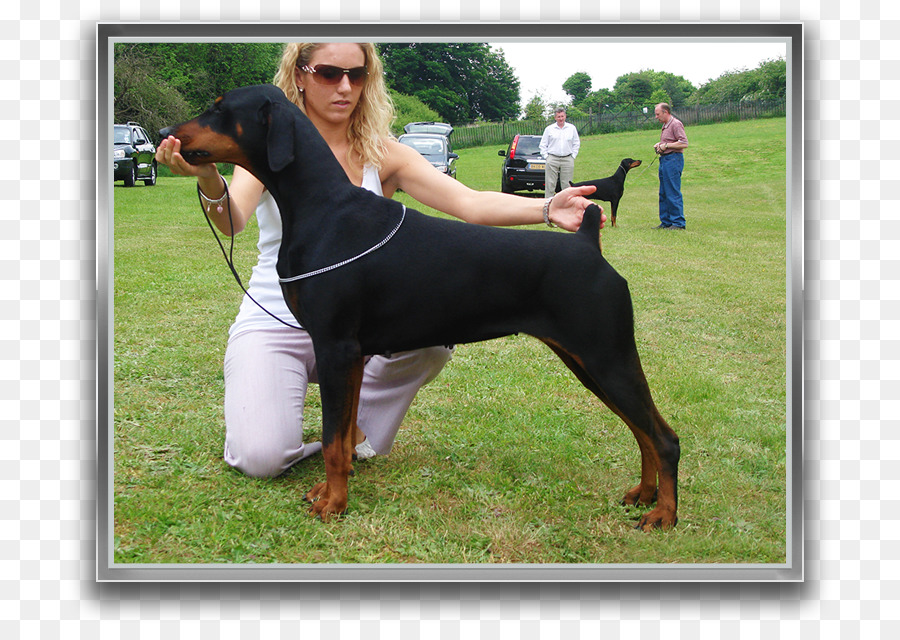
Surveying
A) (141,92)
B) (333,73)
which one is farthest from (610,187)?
(141,92)

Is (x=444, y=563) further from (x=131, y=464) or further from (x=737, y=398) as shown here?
(x=737, y=398)

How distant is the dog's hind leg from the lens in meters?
2.56

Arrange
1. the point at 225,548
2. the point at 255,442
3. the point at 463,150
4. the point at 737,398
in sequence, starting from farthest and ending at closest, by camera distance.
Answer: the point at 737,398 → the point at 463,150 → the point at 255,442 → the point at 225,548

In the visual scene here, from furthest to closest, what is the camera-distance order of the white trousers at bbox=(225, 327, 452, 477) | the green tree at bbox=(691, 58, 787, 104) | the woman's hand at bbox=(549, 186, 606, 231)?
the white trousers at bbox=(225, 327, 452, 477)
the woman's hand at bbox=(549, 186, 606, 231)
the green tree at bbox=(691, 58, 787, 104)

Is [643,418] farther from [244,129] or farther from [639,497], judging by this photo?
[244,129]

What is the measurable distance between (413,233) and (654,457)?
1242mm

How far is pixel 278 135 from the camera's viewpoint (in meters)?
2.55

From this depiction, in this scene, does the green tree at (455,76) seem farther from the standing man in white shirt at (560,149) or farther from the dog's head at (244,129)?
the dog's head at (244,129)

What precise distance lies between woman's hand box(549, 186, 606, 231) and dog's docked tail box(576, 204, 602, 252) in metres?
0.24

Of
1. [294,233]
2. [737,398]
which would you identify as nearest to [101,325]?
[294,233]

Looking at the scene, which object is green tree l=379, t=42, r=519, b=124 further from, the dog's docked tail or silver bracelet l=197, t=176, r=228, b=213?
silver bracelet l=197, t=176, r=228, b=213

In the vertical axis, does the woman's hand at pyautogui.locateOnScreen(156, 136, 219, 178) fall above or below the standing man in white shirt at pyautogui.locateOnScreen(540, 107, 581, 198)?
below

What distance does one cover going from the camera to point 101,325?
8.23ft

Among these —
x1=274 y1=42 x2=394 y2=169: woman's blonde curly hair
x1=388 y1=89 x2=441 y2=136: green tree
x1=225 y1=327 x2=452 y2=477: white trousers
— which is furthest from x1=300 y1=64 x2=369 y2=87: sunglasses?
x1=225 y1=327 x2=452 y2=477: white trousers
